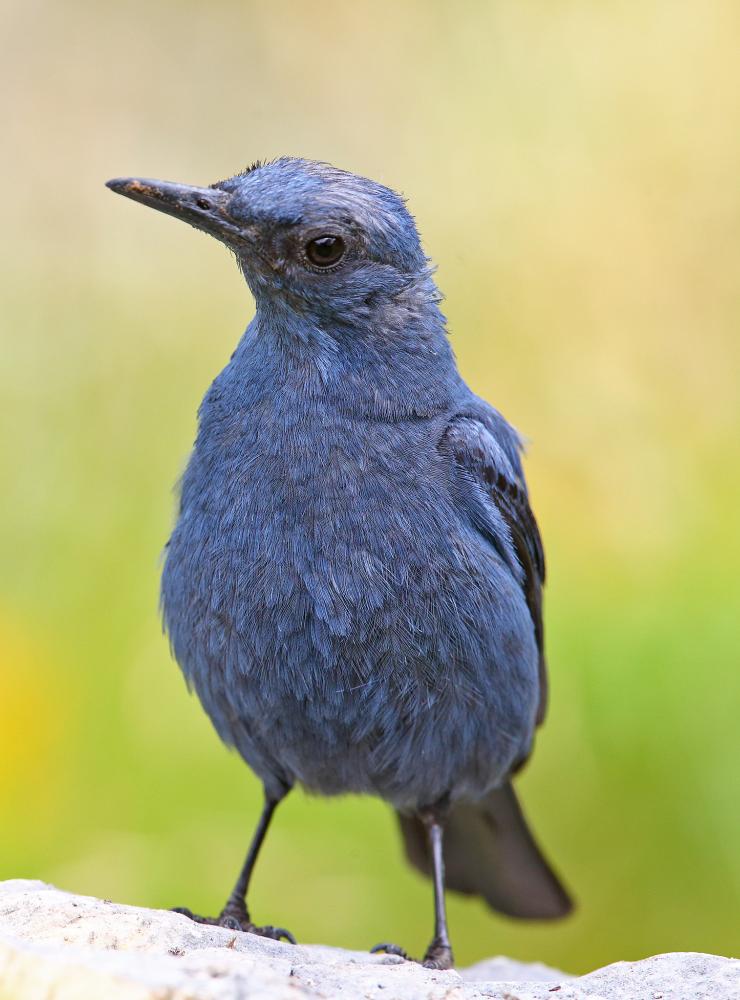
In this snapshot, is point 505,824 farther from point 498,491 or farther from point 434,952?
point 498,491

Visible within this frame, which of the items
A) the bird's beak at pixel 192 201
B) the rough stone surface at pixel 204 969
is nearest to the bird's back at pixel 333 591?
the bird's beak at pixel 192 201

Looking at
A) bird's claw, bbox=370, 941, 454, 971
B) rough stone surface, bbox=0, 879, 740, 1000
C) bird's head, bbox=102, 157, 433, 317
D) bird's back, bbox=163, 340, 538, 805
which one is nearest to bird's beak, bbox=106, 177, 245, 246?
bird's head, bbox=102, 157, 433, 317

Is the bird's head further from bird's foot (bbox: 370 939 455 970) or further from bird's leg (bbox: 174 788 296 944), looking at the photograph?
bird's foot (bbox: 370 939 455 970)

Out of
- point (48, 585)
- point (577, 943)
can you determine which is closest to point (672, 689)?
point (577, 943)

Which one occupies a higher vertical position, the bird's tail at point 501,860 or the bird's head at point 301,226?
the bird's head at point 301,226

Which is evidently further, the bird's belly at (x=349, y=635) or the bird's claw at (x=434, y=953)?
the bird's claw at (x=434, y=953)

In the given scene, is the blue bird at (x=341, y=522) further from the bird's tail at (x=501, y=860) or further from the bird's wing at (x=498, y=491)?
the bird's tail at (x=501, y=860)
